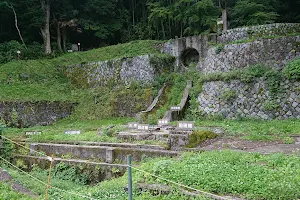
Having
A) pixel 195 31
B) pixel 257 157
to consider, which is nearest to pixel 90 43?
pixel 195 31

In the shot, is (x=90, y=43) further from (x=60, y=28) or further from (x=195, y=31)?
(x=195, y=31)

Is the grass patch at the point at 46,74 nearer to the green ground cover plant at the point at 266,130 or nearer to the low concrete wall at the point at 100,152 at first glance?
the low concrete wall at the point at 100,152

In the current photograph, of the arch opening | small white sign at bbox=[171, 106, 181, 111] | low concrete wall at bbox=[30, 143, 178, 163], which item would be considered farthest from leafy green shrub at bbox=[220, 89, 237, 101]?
low concrete wall at bbox=[30, 143, 178, 163]

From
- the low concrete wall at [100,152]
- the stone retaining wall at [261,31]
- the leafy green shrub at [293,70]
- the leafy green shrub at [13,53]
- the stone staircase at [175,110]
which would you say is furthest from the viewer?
A: the leafy green shrub at [13,53]

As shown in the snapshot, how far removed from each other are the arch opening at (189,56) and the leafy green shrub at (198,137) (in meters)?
11.2

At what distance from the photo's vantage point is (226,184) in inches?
208

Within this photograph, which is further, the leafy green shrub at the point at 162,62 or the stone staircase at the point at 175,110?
the leafy green shrub at the point at 162,62

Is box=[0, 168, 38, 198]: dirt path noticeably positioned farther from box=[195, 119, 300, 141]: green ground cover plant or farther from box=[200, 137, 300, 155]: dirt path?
box=[195, 119, 300, 141]: green ground cover plant

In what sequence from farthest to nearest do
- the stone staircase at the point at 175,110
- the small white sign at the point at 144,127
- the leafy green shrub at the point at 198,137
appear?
the stone staircase at the point at 175,110, the small white sign at the point at 144,127, the leafy green shrub at the point at 198,137

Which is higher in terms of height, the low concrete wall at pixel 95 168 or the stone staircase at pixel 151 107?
the stone staircase at pixel 151 107

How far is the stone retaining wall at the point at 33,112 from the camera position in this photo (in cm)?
1664

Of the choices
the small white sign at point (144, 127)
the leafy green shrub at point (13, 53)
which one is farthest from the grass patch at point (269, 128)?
the leafy green shrub at point (13, 53)

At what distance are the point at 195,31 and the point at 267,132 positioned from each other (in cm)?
A: 1628

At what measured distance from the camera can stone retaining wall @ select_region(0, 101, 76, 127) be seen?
16.6m
